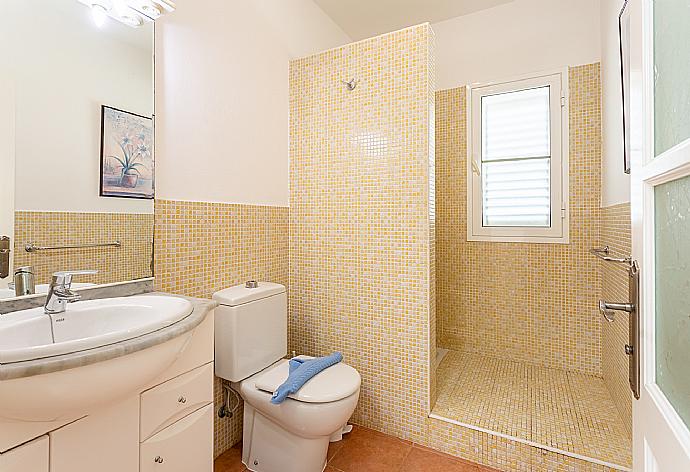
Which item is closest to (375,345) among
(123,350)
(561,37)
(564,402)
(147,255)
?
(564,402)

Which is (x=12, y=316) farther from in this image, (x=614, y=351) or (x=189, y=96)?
(x=614, y=351)

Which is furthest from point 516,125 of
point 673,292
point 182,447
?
point 182,447

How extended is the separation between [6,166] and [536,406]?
2.52 meters

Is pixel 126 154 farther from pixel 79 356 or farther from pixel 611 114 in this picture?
pixel 611 114

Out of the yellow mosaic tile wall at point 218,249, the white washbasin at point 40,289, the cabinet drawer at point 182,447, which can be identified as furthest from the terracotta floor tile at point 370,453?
the white washbasin at point 40,289

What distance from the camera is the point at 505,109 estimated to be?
8.91 ft

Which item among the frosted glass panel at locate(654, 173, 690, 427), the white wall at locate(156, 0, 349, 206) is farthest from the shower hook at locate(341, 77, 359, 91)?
the frosted glass panel at locate(654, 173, 690, 427)

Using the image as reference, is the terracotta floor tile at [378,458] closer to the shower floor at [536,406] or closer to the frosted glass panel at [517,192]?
the shower floor at [536,406]

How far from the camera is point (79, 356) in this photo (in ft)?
2.68

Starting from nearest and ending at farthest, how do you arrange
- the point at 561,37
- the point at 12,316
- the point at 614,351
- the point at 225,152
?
the point at 12,316, the point at 225,152, the point at 614,351, the point at 561,37

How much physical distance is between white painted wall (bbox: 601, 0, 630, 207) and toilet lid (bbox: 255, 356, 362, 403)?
5.13 feet

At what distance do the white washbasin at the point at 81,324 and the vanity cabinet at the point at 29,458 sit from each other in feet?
0.72

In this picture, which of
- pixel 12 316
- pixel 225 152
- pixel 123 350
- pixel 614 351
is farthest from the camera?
pixel 614 351

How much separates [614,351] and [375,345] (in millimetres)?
1295
